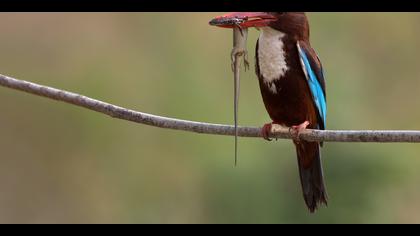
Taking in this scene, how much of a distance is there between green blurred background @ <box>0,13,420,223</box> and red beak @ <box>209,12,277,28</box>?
2242 millimetres

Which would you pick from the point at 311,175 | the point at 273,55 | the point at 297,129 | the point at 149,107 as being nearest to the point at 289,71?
the point at 273,55

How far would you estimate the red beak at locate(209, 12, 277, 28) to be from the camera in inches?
71.7

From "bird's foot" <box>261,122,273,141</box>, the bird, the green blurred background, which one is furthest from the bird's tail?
the green blurred background

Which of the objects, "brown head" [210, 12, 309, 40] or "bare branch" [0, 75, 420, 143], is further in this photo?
"brown head" [210, 12, 309, 40]

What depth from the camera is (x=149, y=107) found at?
15.3 feet

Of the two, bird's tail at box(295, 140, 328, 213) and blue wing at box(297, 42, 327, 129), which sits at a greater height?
blue wing at box(297, 42, 327, 129)

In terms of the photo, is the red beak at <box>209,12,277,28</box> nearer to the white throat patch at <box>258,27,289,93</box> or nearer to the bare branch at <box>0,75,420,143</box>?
the white throat patch at <box>258,27,289,93</box>

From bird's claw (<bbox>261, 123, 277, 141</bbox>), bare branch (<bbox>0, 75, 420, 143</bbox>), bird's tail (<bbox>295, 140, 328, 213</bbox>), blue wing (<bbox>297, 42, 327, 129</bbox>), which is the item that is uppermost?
blue wing (<bbox>297, 42, 327, 129</bbox>)

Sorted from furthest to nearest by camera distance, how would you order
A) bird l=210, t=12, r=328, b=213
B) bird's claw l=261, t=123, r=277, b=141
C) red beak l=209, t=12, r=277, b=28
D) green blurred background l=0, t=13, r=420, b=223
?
green blurred background l=0, t=13, r=420, b=223 < bird l=210, t=12, r=328, b=213 < bird's claw l=261, t=123, r=277, b=141 < red beak l=209, t=12, r=277, b=28

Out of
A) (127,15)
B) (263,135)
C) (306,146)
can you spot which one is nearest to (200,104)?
(127,15)

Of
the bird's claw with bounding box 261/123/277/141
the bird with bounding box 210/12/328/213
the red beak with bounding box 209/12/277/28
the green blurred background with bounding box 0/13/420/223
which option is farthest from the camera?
the green blurred background with bounding box 0/13/420/223

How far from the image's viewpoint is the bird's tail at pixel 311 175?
93.6 inches

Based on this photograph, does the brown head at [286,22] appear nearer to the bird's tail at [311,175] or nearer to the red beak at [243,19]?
Answer: the red beak at [243,19]

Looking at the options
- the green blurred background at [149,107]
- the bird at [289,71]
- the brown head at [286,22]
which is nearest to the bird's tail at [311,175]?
the bird at [289,71]
